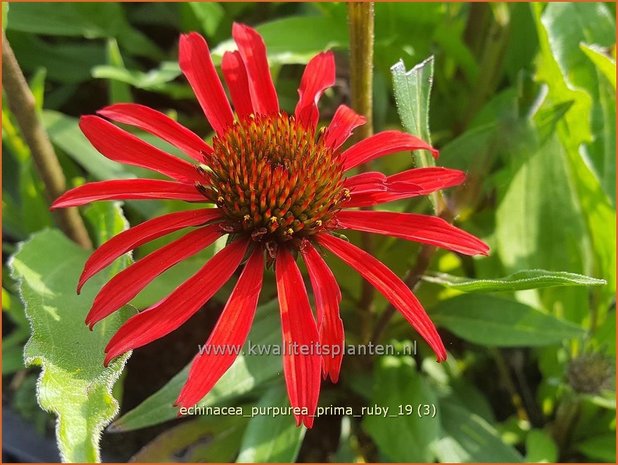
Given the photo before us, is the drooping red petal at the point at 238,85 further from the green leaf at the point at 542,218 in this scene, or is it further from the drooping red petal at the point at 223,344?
the green leaf at the point at 542,218

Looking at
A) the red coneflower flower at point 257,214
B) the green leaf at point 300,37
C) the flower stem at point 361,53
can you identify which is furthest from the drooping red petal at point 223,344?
the green leaf at point 300,37

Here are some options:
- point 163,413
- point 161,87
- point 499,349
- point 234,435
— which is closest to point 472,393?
point 499,349

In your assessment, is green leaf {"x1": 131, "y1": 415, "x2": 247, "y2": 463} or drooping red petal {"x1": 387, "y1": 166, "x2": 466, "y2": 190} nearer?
drooping red petal {"x1": 387, "y1": 166, "x2": 466, "y2": 190}

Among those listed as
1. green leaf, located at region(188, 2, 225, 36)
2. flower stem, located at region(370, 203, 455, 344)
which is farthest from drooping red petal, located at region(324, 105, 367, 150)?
Result: green leaf, located at region(188, 2, 225, 36)

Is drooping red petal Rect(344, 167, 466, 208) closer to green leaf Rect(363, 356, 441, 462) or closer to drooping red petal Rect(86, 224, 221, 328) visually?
drooping red petal Rect(86, 224, 221, 328)

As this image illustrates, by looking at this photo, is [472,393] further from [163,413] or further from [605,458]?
[163,413]

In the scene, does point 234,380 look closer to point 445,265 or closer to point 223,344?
point 223,344
